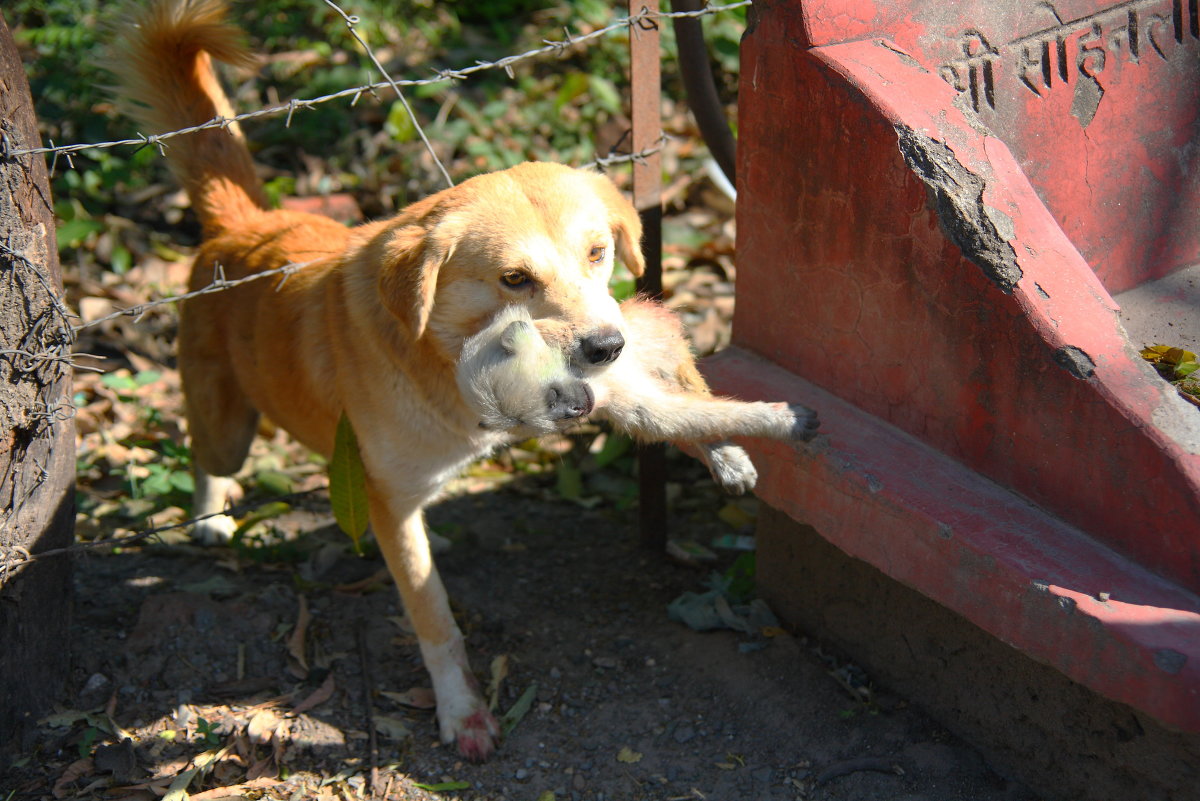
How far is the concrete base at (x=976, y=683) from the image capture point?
8.08 ft

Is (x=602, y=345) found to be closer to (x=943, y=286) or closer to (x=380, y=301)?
(x=380, y=301)

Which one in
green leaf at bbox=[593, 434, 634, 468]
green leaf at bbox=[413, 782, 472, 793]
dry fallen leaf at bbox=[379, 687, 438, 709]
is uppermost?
green leaf at bbox=[593, 434, 634, 468]

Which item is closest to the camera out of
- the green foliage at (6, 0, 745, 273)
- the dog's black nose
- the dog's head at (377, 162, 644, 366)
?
the dog's black nose

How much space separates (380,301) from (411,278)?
0.73 ft

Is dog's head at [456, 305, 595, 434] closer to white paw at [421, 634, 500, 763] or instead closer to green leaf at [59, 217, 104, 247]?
white paw at [421, 634, 500, 763]

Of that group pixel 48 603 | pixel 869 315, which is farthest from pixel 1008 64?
pixel 48 603

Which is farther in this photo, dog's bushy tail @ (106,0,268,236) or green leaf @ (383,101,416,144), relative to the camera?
green leaf @ (383,101,416,144)

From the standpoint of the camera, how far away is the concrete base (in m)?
2.46

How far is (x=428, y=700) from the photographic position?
335 centimetres

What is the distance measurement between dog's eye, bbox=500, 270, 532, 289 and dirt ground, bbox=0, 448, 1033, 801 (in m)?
1.39

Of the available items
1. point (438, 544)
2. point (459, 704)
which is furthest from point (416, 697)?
point (438, 544)

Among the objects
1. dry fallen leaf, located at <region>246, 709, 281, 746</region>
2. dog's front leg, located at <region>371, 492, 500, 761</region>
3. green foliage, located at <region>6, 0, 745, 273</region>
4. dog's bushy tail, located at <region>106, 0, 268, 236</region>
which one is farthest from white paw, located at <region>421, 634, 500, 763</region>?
green foliage, located at <region>6, 0, 745, 273</region>

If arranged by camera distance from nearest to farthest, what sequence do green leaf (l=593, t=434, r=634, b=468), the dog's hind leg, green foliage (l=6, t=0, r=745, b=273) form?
the dog's hind leg
green leaf (l=593, t=434, r=634, b=468)
green foliage (l=6, t=0, r=745, b=273)

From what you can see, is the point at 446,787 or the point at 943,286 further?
the point at 446,787
